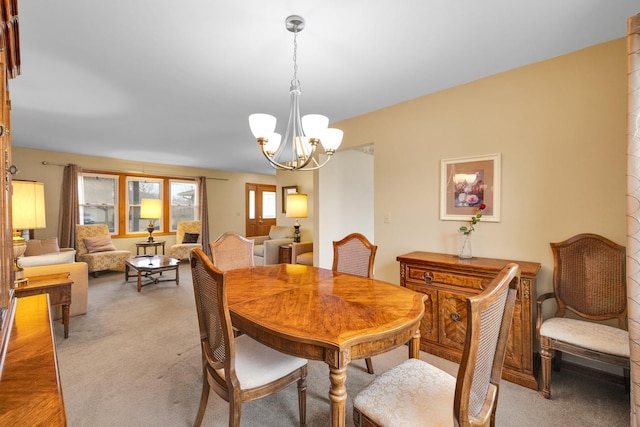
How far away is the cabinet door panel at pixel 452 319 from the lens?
7.61ft

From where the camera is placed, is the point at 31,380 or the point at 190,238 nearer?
the point at 31,380

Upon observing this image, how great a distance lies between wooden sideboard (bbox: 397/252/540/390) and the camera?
2.07m

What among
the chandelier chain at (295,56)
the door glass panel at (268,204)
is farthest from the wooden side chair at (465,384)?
the door glass panel at (268,204)

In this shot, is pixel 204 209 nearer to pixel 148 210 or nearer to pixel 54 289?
pixel 148 210

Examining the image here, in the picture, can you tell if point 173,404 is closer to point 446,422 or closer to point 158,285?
point 446,422

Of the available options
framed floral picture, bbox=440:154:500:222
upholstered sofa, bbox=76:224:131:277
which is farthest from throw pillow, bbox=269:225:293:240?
framed floral picture, bbox=440:154:500:222

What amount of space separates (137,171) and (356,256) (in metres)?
6.07

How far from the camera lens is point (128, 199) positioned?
655 cm

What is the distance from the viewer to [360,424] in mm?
1248

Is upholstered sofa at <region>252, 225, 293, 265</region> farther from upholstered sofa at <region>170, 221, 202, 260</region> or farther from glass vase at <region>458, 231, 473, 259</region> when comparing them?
glass vase at <region>458, 231, 473, 259</region>

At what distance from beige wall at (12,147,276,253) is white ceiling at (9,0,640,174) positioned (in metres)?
2.54

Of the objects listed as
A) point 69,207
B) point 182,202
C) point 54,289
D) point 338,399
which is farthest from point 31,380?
point 182,202

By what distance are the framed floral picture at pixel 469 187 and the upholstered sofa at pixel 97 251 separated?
5.55 metres

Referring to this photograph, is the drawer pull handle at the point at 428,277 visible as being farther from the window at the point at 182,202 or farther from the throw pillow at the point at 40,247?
the window at the point at 182,202
